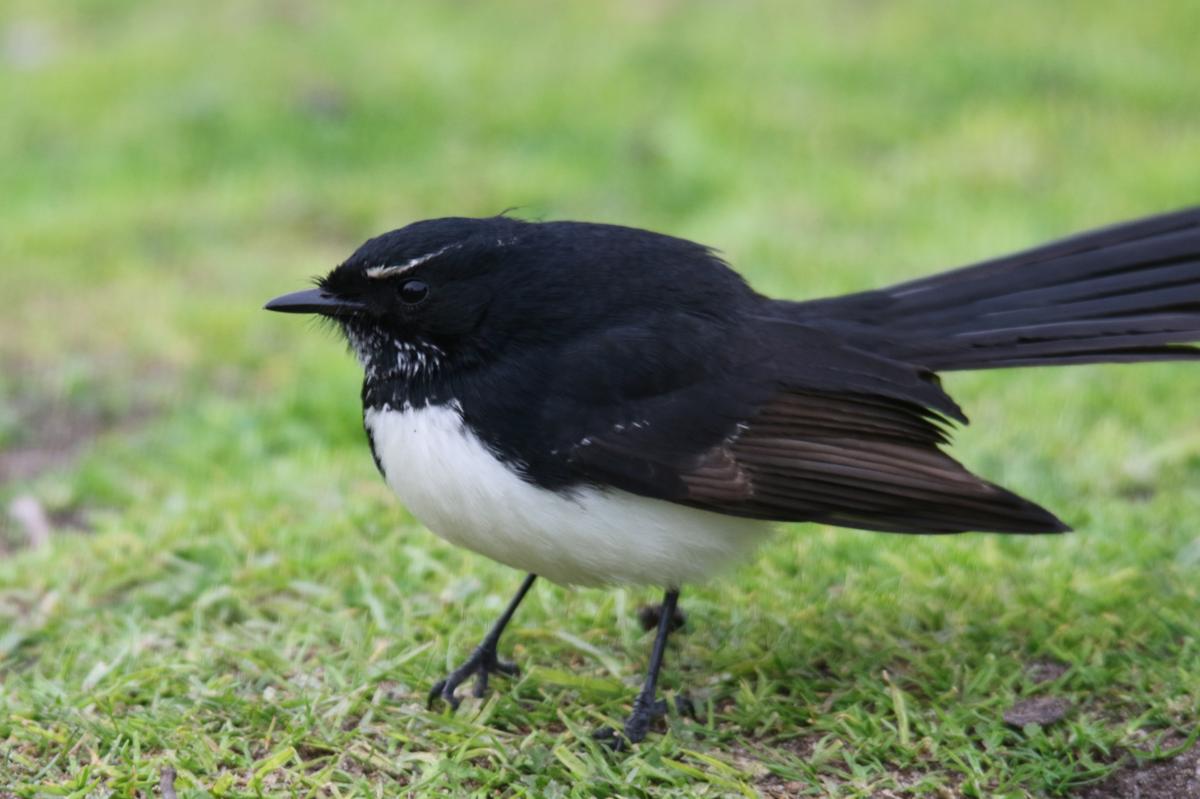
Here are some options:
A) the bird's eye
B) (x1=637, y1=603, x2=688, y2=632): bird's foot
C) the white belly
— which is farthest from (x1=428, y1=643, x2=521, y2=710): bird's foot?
the bird's eye

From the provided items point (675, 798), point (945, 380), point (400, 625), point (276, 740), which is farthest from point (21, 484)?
point (945, 380)

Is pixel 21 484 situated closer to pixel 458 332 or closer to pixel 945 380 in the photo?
pixel 458 332

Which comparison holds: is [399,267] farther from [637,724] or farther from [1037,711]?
[1037,711]

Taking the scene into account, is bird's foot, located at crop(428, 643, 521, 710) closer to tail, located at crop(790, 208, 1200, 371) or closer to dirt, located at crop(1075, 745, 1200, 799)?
tail, located at crop(790, 208, 1200, 371)

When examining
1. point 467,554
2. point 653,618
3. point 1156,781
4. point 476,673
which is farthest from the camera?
point 467,554

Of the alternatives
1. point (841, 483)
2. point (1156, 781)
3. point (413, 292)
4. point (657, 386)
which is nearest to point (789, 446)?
point (841, 483)

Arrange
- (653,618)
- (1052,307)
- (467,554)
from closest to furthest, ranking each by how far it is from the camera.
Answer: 1. (1052,307)
2. (653,618)
3. (467,554)
